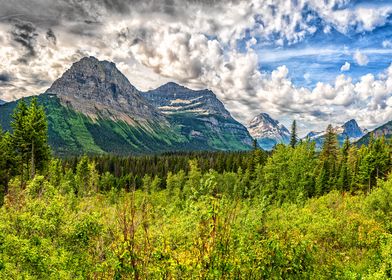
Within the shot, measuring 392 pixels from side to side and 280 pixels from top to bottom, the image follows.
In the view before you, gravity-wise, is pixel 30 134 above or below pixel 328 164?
above

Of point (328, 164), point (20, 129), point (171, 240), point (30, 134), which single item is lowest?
point (328, 164)

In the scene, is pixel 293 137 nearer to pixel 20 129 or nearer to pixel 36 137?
pixel 36 137

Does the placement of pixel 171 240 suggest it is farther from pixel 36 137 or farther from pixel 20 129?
pixel 20 129

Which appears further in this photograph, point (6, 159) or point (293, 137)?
point (293, 137)

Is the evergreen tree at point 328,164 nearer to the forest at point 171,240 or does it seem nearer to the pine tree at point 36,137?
the forest at point 171,240

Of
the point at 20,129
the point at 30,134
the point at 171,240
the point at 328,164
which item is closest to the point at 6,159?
the point at 20,129

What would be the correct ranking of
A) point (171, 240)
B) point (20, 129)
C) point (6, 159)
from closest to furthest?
1. point (171, 240)
2. point (20, 129)
3. point (6, 159)

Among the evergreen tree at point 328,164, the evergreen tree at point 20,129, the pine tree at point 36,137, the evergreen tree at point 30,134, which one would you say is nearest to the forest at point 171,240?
the pine tree at point 36,137

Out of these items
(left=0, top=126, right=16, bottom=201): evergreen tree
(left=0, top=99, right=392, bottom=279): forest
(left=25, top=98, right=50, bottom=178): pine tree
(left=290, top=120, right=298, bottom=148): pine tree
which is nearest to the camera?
(left=0, top=99, right=392, bottom=279): forest

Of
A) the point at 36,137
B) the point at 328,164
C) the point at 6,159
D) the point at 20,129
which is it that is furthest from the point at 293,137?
the point at 6,159

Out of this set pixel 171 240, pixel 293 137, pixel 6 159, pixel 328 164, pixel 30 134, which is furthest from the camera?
pixel 293 137

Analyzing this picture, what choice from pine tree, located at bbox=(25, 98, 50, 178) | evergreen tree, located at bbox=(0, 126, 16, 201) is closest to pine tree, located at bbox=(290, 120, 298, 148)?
pine tree, located at bbox=(25, 98, 50, 178)

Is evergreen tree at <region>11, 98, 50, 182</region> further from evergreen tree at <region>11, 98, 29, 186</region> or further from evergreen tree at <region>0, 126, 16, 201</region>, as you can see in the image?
evergreen tree at <region>0, 126, 16, 201</region>

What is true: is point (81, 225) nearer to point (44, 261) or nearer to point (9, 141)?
point (44, 261)
